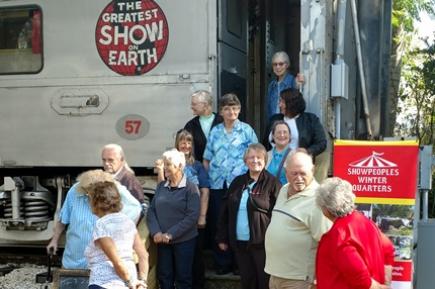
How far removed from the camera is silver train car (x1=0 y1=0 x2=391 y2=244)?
18.5 ft

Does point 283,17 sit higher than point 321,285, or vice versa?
point 283,17

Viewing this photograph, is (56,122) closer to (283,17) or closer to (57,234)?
(57,234)

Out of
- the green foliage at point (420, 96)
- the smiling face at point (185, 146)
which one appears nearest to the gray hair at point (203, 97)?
the smiling face at point (185, 146)

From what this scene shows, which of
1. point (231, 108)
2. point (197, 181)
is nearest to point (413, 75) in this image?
point (231, 108)

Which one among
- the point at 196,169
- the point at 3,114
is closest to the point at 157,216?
the point at 196,169

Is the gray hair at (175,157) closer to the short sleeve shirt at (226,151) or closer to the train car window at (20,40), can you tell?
the short sleeve shirt at (226,151)

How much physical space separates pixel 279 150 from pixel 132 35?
1.93m

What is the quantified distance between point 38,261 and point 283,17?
158 inches

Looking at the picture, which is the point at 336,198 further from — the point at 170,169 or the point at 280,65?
the point at 280,65

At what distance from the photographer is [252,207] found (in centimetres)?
436

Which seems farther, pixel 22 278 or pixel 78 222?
pixel 22 278

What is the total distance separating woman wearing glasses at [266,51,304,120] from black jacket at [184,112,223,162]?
→ 0.65 meters

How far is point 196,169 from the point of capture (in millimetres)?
4984

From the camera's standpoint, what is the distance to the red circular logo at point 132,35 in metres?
5.70
